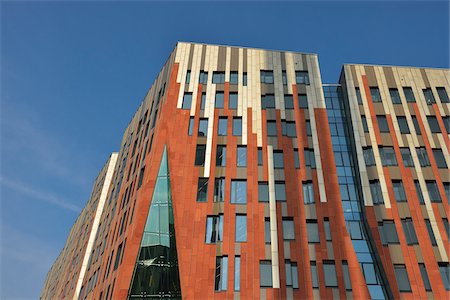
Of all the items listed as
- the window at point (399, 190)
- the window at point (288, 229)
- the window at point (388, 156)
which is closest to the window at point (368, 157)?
the window at point (388, 156)

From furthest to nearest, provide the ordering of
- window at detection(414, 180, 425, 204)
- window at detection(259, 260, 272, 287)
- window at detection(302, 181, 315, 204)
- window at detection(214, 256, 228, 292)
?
1. window at detection(414, 180, 425, 204)
2. window at detection(302, 181, 315, 204)
3. window at detection(259, 260, 272, 287)
4. window at detection(214, 256, 228, 292)

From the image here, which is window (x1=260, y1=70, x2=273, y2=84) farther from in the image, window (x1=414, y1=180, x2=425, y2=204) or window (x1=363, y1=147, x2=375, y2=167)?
window (x1=414, y1=180, x2=425, y2=204)

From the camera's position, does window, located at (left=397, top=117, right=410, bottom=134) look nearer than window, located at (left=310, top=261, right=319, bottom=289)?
No

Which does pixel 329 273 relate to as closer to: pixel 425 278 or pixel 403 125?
pixel 425 278

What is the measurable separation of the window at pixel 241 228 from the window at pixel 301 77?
18300mm

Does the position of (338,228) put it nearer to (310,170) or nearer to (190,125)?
(310,170)

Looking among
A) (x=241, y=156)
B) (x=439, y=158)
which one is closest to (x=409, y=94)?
(x=439, y=158)

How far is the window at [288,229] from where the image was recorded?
39.9 m

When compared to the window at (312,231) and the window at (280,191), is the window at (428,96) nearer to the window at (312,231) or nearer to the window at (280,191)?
the window at (280,191)

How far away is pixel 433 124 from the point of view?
46.9 meters

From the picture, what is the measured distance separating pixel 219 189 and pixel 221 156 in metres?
3.72

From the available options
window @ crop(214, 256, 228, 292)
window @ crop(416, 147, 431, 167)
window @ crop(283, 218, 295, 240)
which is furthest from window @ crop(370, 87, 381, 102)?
window @ crop(214, 256, 228, 292)

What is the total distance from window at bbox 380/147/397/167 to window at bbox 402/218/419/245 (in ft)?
20.8

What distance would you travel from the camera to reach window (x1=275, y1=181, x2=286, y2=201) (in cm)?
4191
